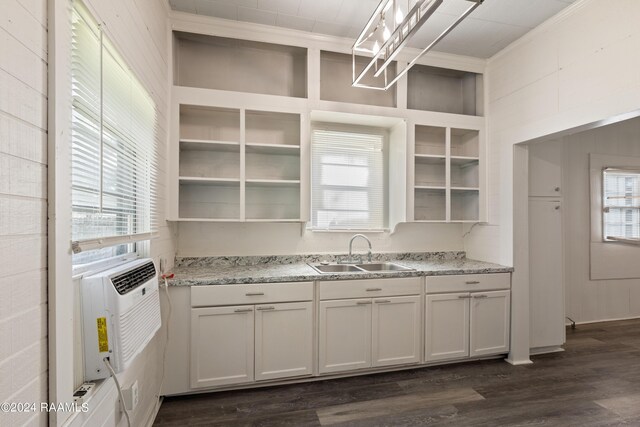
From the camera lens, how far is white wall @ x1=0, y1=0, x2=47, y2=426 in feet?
2.36

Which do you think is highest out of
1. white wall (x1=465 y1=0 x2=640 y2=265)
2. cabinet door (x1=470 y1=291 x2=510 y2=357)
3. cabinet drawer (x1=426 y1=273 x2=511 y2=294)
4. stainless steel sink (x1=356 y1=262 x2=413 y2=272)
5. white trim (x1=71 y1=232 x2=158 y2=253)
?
white wall (x1=465 y1=0 x2=640 y2=265)

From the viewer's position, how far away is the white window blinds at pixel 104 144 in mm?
1045

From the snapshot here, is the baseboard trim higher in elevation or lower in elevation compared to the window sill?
lower

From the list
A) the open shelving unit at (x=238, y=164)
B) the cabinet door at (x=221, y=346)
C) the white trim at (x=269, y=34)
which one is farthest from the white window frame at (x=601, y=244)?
the cabinet door at (x=221, y=346)

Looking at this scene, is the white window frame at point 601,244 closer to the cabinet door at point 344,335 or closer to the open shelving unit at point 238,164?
the cabinet door at point 344,335

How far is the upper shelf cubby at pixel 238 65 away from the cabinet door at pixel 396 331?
6.67 feet

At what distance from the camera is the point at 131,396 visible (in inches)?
58.4

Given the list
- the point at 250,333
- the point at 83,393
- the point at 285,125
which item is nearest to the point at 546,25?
the point at 285,125

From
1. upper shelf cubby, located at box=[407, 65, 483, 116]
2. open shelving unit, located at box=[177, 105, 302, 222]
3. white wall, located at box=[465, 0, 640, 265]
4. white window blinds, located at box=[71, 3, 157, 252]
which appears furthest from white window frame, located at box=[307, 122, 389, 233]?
white window blinds, located at box=[71, 3, 157, 252]

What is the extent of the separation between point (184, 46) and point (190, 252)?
1808 millimetres

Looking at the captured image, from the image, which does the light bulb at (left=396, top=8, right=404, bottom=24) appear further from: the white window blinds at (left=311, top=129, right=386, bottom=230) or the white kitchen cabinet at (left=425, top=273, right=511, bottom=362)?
the white kitchen cabinet at (left=425, top=273, right=511, bottom=362)

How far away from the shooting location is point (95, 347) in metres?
1.11

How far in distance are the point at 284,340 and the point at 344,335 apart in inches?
18.6

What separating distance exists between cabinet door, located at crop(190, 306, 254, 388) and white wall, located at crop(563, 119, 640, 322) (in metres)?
3.81
